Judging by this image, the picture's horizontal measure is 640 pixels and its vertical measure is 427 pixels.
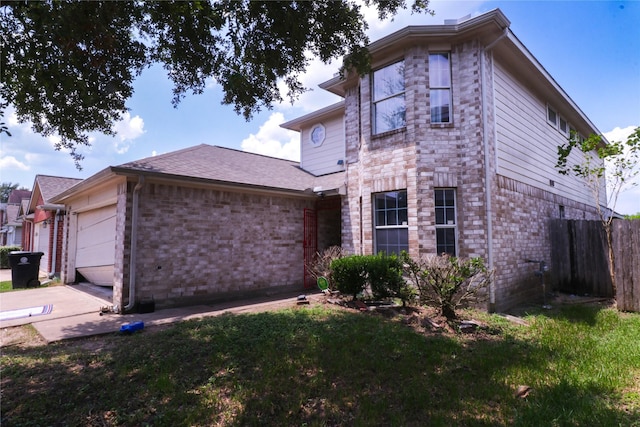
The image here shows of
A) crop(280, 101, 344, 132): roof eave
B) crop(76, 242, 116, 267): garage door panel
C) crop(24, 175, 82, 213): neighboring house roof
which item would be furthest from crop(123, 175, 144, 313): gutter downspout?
crop(24, 175, 82, 213): neighboring house roof

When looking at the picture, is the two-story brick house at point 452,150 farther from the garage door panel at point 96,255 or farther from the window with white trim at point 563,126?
the garage door panel at point 96,255

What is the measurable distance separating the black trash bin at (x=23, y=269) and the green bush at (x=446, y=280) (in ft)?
42.0

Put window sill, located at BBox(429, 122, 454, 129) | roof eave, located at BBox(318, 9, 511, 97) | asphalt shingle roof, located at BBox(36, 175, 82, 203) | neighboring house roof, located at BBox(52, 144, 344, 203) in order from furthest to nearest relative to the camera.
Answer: asphalt shingle roof, located at BBox(36, 175, 82, 203)
window sill, located at BBox(429, 122, 454, 129)
neighboring house roof, located at BBox(52, 144, 344, 203)
roof eave, located at BBox(318, 9, 511, 97)

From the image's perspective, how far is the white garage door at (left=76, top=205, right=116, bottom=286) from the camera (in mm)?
8883

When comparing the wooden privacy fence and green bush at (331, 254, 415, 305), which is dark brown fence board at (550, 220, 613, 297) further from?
green bush at (331, 254, 415, 305)

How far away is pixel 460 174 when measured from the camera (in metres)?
7.47

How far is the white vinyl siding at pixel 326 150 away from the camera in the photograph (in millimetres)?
12250

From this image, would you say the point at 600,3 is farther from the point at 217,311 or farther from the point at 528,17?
the point at 217,311

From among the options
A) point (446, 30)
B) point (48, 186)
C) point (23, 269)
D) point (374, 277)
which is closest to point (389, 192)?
point (374, 277)

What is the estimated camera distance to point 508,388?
360 centimetres

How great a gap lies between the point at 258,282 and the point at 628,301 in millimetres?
8834

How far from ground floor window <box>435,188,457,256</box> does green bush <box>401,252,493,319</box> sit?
1268 millimetres

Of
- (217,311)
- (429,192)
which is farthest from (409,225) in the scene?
(217,311)

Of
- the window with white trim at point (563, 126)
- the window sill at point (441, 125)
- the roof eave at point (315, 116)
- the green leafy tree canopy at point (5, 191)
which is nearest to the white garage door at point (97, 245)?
the roof eave at point (315, 116)
